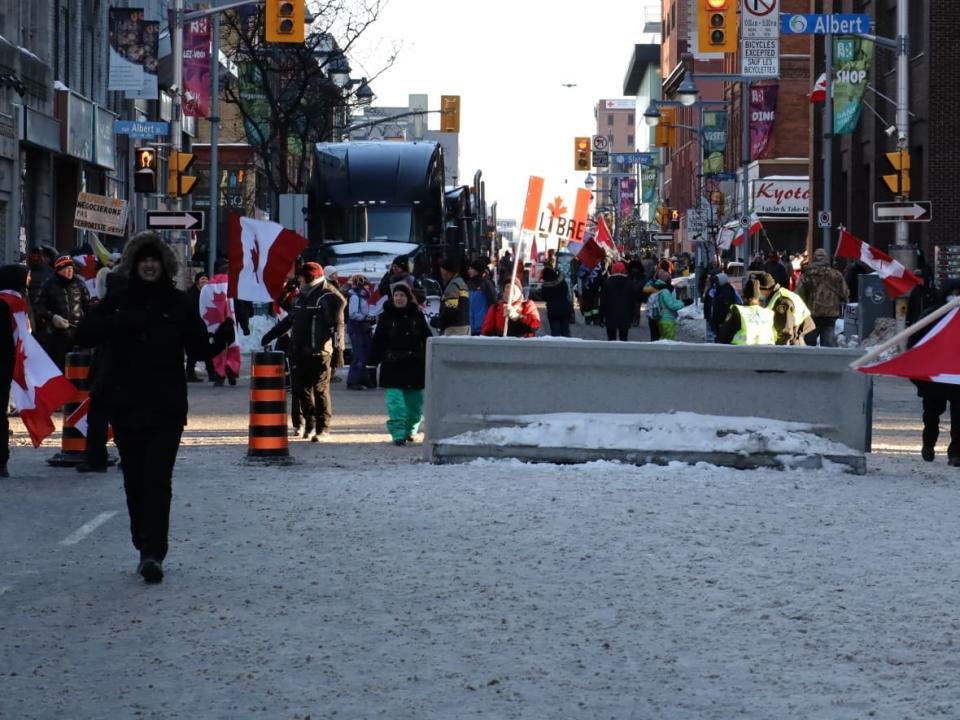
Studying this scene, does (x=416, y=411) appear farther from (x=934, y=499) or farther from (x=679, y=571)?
(x=679, y=571)

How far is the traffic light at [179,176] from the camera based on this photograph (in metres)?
34.8

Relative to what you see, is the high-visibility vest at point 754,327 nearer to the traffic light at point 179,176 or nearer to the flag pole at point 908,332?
the flag pole at point 908,332

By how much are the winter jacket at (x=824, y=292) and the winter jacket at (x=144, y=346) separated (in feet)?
64.3

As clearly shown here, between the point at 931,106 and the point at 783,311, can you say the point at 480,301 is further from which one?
the point at 931,106

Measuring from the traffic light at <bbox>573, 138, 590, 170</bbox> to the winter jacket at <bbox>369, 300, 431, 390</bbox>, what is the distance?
68.1 metres

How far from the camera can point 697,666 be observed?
7.88 meters

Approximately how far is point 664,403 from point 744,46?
97.1 feet

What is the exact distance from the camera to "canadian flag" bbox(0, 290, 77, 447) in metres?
16.5

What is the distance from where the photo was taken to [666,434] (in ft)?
53.0

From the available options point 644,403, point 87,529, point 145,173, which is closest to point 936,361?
point 644,403

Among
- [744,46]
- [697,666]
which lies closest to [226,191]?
[744,46]

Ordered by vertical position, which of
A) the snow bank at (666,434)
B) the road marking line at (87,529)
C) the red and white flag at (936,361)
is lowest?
the road marking line at (87,529)

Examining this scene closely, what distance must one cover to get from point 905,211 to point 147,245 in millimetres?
22453

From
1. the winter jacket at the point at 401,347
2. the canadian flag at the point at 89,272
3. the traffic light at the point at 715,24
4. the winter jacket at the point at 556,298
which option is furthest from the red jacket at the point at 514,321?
the traffic light at the point at 715,24
